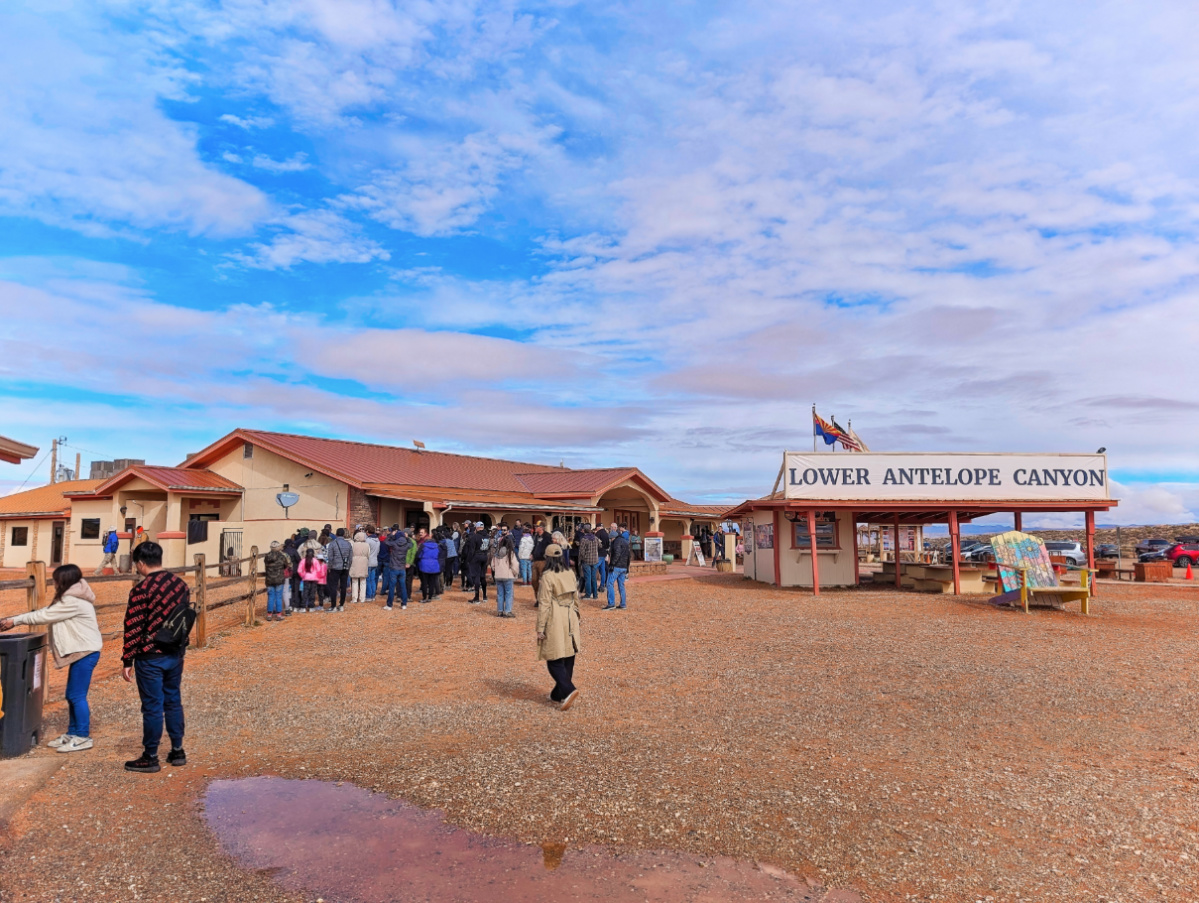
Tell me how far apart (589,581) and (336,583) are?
17.8ft

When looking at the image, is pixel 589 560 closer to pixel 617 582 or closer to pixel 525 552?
pixel 617 582

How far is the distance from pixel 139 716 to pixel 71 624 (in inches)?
76.9

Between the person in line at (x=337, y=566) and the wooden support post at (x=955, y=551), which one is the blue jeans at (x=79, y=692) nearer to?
the person in line at (x=337, y=566)

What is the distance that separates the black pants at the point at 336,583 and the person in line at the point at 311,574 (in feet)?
0.45

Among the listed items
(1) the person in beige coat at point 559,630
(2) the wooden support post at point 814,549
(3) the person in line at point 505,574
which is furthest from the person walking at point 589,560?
(1) the person in beige coat at point 559,630

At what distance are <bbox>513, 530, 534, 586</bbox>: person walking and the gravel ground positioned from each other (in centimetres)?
496

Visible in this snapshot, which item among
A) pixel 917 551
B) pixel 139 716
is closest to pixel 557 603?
pixel 139 716

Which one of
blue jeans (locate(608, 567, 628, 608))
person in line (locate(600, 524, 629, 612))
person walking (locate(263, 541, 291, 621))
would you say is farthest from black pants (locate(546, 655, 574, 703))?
person walking (locate(263, 541, 291, 621))

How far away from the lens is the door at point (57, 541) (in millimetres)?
31484

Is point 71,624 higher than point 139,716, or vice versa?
point 71,624

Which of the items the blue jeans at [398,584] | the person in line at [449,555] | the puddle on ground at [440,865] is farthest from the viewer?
the person in line at [449,555]

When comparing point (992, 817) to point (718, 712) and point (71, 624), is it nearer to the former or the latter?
point (718, 712)

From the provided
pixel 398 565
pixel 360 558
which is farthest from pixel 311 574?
pixel 398 565

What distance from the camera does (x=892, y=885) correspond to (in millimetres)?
4195
